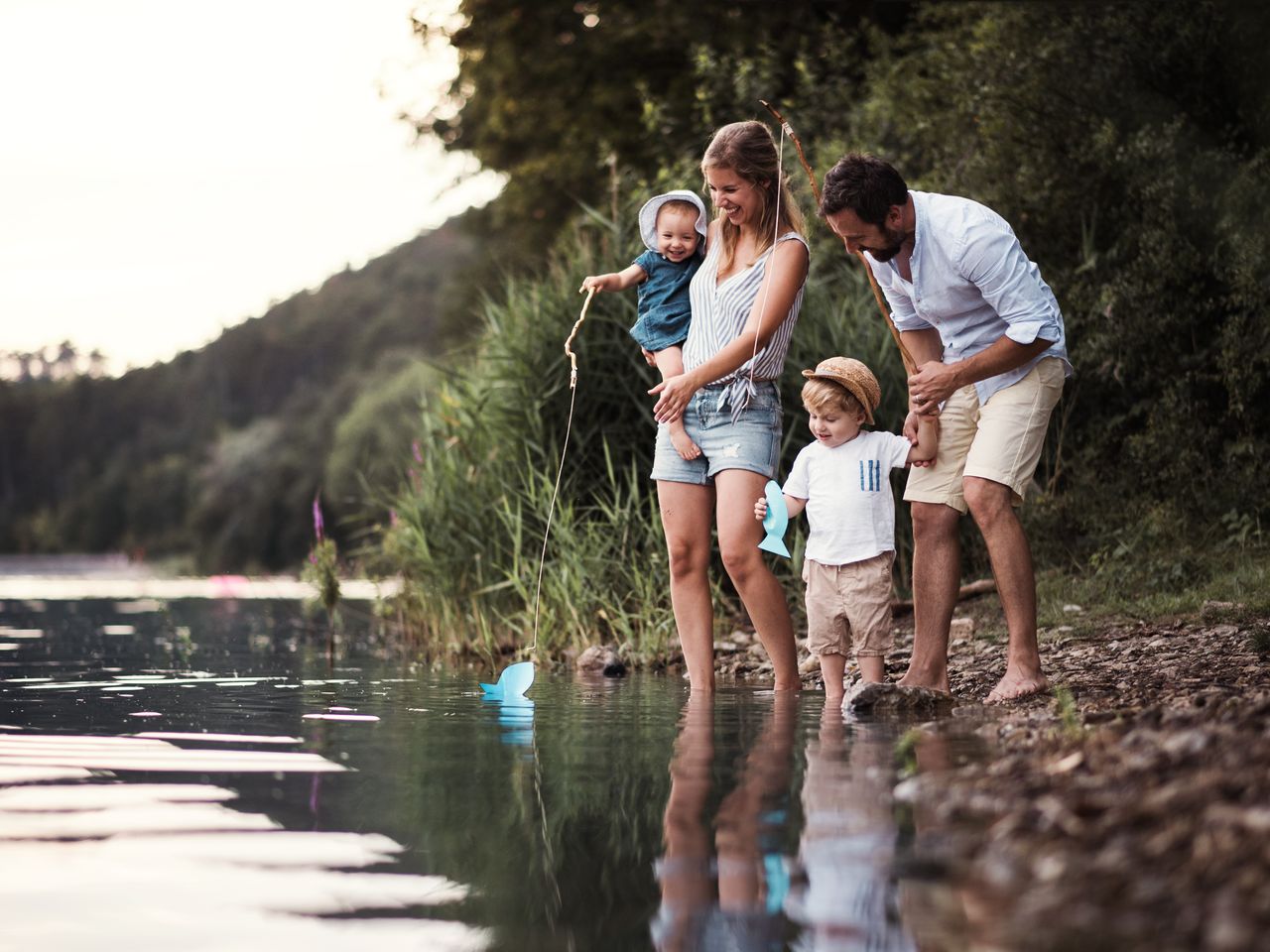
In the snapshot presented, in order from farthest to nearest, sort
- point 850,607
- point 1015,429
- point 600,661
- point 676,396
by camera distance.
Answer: point 600,661 → point 850,607 → point 676,396 → point 1015,429

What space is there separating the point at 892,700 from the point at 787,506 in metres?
0.90

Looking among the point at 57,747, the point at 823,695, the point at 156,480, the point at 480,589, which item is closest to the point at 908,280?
the point at 823,695

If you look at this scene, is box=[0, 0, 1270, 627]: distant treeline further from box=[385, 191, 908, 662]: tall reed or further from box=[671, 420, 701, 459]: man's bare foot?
box=[671, 420, 701, 459]: man's bare foot

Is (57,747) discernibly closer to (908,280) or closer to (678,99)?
(908,280)

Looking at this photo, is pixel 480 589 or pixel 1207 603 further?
pixel 480 589

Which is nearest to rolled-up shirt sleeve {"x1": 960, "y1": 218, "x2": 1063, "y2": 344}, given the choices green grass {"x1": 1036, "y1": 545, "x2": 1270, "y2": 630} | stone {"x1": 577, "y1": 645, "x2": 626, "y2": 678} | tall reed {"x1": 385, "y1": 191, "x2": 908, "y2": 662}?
green grass {"x1": 1036, "y1": 545, "x2": 1270, "y2": 630}

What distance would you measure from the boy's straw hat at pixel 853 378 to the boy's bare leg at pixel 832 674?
0.91 m

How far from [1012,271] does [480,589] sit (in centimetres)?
450

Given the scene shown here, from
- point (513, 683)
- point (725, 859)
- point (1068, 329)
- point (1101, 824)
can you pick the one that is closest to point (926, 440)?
point (513, 683)

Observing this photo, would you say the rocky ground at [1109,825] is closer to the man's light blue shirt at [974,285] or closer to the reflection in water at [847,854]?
the reflection in water at [847,854]

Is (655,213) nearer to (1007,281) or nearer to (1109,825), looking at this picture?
(1007,281)

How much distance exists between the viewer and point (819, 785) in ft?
10.9

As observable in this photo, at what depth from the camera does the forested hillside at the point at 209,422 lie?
68.4m

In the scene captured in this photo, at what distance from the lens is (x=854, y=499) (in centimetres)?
561
